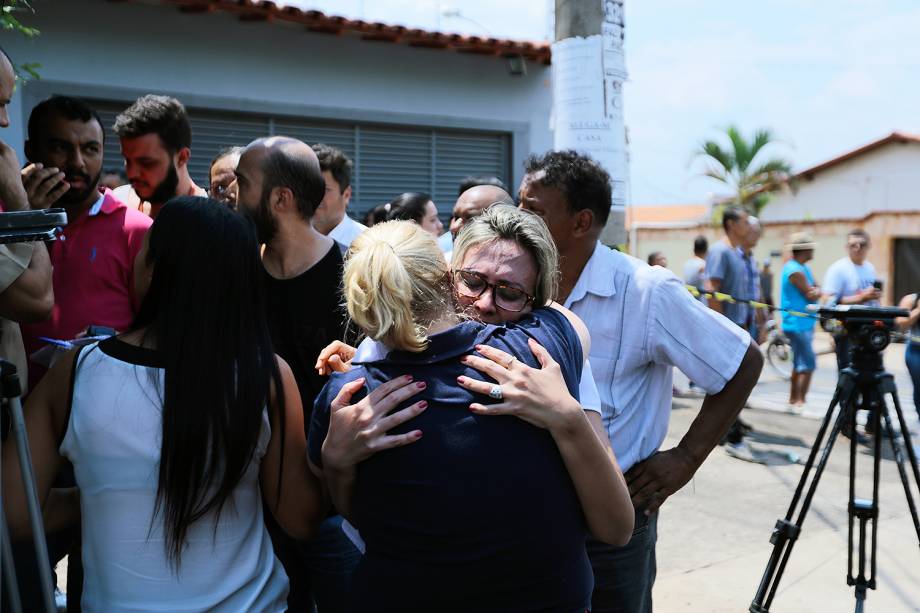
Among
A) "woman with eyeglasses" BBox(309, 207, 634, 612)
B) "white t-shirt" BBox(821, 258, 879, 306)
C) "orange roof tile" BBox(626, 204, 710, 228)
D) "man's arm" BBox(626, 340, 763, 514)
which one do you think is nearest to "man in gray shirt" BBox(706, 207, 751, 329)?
"white t-shirt" BBox(821, 258, 879, 306)

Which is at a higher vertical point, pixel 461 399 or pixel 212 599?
pixel 461 399

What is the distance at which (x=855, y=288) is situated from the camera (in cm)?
781

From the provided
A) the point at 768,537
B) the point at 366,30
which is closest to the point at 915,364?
the point at 768,537

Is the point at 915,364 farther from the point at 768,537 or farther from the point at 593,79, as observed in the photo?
the point at 593,79

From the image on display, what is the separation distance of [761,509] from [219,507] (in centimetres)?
446

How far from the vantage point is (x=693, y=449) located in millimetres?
2438

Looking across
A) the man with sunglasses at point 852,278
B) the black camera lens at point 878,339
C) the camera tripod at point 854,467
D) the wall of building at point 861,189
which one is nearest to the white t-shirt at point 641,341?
the camera tripod at point 854,467

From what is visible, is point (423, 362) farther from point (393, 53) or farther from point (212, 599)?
point (393, 53)

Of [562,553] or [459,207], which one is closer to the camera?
[562,553]

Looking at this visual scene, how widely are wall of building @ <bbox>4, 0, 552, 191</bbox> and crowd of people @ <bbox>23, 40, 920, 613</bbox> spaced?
5.31 m

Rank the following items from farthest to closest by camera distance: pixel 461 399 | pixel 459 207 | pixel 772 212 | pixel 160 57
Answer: pixel 772 212 → pixel 160 57 → pixel 459 207 → pixel 461 399

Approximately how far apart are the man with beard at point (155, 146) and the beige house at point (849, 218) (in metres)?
15.7

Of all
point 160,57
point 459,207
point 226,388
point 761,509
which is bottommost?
point 761,509

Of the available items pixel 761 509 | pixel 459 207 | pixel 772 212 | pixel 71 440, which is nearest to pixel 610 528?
pixel 71 440
